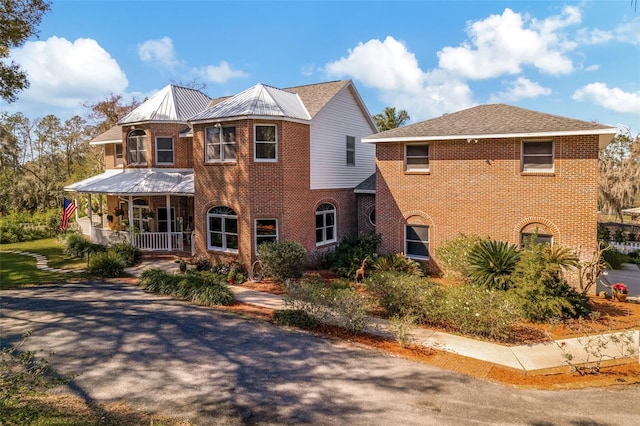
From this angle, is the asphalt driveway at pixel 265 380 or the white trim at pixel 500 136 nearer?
the asphalt driveway at pixel 265 380

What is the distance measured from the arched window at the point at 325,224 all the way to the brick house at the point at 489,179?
317cm

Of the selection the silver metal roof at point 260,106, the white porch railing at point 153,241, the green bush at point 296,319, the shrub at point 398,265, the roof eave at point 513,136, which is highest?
the silver metal roof at point 260,106

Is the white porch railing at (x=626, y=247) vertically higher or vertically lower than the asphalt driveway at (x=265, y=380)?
higher

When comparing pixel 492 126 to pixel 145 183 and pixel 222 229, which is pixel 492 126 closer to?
pixel 222 229

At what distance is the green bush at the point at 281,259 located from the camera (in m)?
16.1

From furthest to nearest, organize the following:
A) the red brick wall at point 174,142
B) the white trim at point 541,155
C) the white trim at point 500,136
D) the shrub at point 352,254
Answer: the red brick wall at point 174,142
the shrub at point 352,254
the white trim at point 541,155
the white trim at point 500,136

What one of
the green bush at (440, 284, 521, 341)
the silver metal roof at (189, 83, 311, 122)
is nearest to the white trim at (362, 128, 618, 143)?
the silver metal roof at (189, 83, 311, 122)

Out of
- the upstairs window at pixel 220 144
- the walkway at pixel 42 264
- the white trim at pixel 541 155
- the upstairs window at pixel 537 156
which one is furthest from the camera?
the walkway at pixel 42 264

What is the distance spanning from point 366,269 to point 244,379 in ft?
31.7

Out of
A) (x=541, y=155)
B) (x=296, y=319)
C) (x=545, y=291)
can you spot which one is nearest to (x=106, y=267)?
(x=296, y=319)

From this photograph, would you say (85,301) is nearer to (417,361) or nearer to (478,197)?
(417,361)

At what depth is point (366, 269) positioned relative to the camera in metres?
17.2

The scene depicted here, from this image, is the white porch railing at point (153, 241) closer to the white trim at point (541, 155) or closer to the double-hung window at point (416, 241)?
the double-hung window at point (416, 241)

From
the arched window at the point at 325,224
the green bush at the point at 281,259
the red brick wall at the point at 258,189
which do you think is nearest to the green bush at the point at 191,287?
the green bush at the point at 281,259
